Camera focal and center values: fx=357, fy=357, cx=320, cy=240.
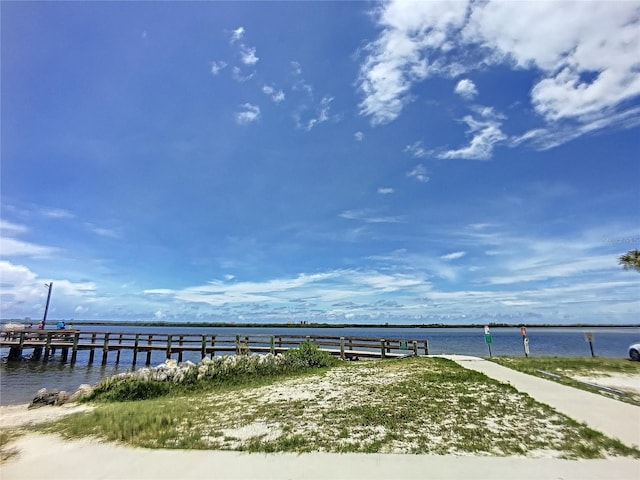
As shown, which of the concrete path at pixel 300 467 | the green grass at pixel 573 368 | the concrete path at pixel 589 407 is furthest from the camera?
the green grass at pixel 573 368

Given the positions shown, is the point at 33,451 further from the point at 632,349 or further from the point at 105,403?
the point at 632,349

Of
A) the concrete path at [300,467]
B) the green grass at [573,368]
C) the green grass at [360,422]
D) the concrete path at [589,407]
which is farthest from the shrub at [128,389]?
the green grass at [573,368]

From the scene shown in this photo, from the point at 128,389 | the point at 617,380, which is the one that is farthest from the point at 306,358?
the point at 617,380

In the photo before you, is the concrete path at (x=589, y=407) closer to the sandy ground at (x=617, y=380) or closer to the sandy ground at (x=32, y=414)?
the sandy ground at (x=617, y=380)

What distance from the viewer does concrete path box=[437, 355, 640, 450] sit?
6.34m

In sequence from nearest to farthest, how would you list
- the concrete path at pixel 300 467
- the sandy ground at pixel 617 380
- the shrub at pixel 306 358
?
the concrete path at pixel 300 467 < the sandy ground at pixel 617 380 < the shrub at pixel 306 358

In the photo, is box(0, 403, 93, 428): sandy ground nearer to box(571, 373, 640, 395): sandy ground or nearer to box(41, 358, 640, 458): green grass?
box(41, 358, 640, 458): green grass

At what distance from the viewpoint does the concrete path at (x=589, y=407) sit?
20.8ft

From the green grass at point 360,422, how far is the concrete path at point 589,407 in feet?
1.20

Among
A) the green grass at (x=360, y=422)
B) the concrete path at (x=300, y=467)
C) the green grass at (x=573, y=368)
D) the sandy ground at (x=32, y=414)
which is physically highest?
the green grass at (x=573, y=368)

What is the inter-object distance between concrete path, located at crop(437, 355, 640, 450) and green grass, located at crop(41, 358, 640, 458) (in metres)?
0.37

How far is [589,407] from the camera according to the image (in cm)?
783

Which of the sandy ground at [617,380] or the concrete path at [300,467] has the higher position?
the sandy ground at [617,380]

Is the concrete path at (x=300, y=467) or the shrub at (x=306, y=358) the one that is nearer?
the concrete path at (x=300, y=467)
